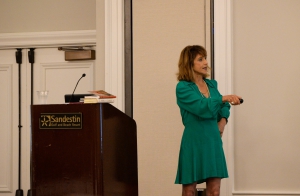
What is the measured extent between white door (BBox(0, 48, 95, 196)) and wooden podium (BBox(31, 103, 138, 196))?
2808 mm

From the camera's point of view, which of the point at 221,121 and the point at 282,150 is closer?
the point at 221,121

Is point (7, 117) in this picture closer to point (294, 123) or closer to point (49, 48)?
point (49, 48)

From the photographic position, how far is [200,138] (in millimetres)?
3434

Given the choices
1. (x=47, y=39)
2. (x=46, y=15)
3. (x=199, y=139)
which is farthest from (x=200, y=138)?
(x=46, y=15)

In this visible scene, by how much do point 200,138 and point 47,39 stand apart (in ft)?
8.64

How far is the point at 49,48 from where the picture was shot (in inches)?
221

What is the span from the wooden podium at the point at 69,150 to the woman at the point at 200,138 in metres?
0.85

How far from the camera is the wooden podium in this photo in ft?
8.60

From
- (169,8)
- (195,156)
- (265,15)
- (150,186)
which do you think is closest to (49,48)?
(169,8)

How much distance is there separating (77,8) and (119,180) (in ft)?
9.32

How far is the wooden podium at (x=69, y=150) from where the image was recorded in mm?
2621

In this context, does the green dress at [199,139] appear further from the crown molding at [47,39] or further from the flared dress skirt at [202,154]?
the crown molding at [47,39]

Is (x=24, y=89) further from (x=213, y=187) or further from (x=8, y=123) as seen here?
(x=213, y=187)

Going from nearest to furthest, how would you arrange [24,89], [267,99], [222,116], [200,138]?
[200,138], [222,116], [267,99], [24,89]
